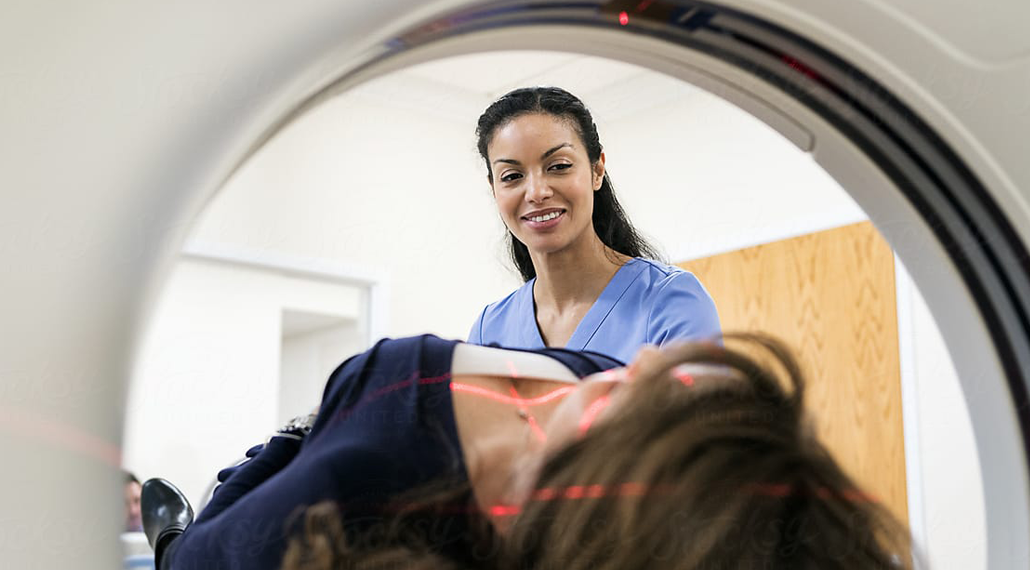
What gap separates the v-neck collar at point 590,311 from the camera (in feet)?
2.91

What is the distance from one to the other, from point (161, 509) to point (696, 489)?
0.50 m

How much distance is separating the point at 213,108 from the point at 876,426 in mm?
1746

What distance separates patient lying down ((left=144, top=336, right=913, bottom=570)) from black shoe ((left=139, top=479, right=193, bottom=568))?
0.68 ft

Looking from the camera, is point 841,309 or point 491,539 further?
point 841,309

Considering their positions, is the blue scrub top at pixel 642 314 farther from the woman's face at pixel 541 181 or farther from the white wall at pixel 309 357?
the white wall at pixel 309 357

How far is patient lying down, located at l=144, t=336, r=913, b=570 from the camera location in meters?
0.47

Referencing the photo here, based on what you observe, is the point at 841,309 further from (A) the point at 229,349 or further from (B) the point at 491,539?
(B) the point at 491,539

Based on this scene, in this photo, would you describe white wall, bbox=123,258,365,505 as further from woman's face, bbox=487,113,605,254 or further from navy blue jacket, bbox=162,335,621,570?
navy blue jacket, bbox=162,335,621,570

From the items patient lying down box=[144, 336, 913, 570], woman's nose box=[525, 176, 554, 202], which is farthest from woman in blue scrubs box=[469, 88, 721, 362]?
patient lying down box=[144, 336, 913, 570]

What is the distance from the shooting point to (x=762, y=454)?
485 millimetres

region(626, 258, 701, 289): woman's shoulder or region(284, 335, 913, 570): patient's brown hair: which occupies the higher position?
region(626, 258, 701, 289): woman's shoulder

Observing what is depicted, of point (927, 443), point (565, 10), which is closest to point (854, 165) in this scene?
point (565, 10)

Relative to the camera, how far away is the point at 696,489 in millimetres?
462

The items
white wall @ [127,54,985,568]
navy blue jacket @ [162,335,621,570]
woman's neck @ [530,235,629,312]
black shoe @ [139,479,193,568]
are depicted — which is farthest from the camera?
white wall @ [127,54,985,568]
